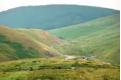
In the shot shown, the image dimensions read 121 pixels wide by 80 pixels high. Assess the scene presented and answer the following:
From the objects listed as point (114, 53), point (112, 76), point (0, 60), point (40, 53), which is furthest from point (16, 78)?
point (114, 53)

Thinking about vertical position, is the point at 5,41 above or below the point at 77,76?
above

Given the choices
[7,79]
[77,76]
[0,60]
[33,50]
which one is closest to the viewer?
[7,79]

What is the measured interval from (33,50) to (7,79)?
8589 cm

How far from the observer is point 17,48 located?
133250mm

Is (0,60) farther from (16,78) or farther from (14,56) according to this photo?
(16,78)

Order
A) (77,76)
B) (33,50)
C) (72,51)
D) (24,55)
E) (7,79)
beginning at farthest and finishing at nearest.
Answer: (72,51) < (33,50) < (24,55) < (77,76) < (7,79)

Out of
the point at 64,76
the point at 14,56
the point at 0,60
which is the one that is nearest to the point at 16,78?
the point at 64,76

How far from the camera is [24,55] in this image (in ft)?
415

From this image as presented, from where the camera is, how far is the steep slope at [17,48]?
4715 inches

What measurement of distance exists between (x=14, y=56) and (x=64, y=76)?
2719 inches

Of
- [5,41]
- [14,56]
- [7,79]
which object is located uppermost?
[5,41]

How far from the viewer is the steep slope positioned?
119769mm

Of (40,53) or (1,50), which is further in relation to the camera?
(40,53)

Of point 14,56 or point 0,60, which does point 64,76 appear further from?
point 14,56
